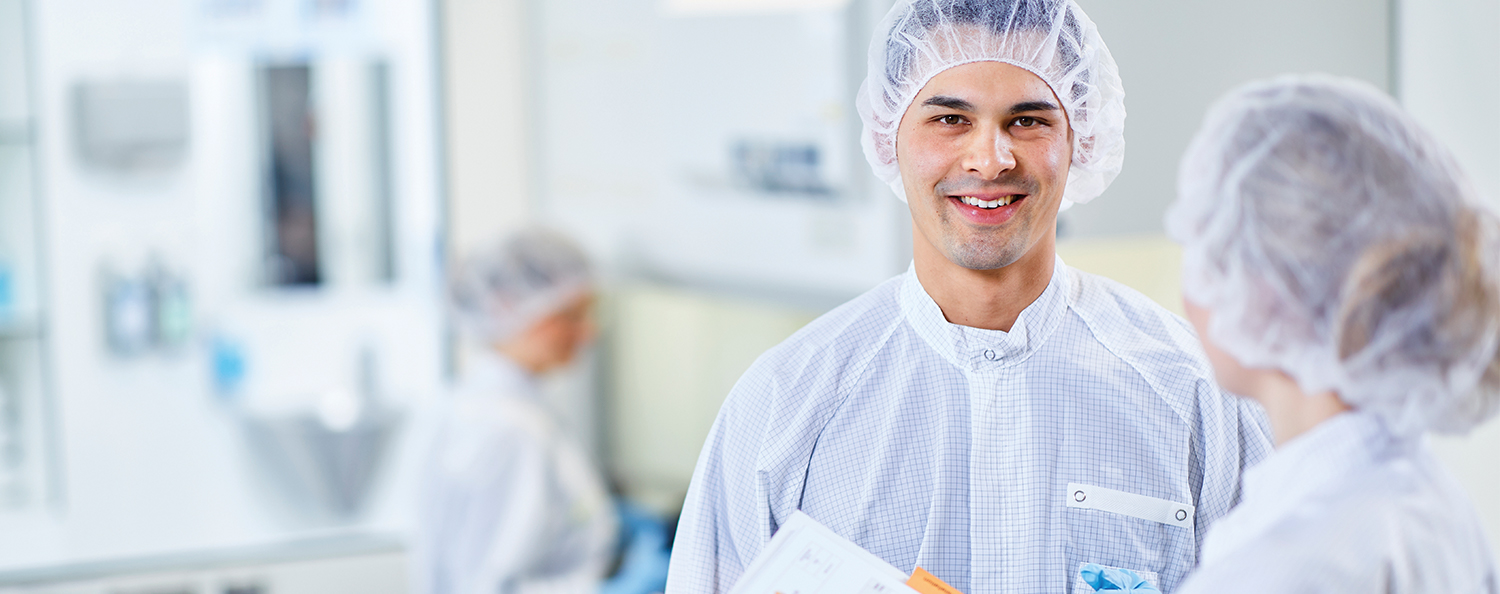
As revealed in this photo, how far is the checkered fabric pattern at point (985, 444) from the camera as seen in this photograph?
40.5 inches

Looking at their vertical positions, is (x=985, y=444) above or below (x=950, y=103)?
below

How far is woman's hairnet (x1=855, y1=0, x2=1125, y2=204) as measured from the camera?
39.2 inches

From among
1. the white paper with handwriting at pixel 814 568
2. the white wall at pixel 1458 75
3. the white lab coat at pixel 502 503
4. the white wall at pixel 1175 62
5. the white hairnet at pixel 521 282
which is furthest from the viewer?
the white hairnet at pixel 521 282

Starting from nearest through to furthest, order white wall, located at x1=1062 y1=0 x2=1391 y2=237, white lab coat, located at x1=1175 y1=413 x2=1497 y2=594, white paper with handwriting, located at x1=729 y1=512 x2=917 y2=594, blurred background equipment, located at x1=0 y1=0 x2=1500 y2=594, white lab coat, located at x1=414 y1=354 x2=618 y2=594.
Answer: white lab coat, located at x1=1175 y1=413 x2=1497 y2=594 < white paper with handwriting, located at x1=729 y1=512 x2=917 y2=594 < white wall, located at x1=1062 y1=0 x2=1391 y2=237 < white lab coat, located at x1=414 y1=354 x2=618 y2=594 < blurred background equipment, located at x1=0 y1=0 x2=1500 y2=594

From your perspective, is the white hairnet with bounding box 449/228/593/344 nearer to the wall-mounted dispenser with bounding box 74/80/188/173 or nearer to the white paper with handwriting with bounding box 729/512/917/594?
the wall-mounted dispenser with bounding box 74/80/188/173

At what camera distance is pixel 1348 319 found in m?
0.77

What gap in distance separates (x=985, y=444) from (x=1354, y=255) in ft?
1.20

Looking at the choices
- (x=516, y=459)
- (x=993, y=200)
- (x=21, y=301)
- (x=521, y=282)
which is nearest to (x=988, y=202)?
(x=993, y=200)

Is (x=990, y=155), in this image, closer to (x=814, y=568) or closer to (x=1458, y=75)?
(x=814, y=568)

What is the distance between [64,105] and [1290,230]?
254cm

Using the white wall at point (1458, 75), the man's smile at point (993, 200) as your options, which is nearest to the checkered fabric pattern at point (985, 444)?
the man's smile at point (993, 200)

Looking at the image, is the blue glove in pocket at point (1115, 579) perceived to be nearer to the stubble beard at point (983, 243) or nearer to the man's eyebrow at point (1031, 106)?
the stubble beard at point (983, 243)

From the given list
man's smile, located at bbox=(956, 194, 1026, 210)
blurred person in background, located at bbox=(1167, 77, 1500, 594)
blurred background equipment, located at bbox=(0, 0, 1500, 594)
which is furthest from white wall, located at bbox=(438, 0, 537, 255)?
blurred person in background, located at bbox=(1167, 77, 1500, 594)

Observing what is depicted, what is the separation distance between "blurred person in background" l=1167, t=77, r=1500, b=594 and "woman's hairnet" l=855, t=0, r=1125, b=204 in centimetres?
19
